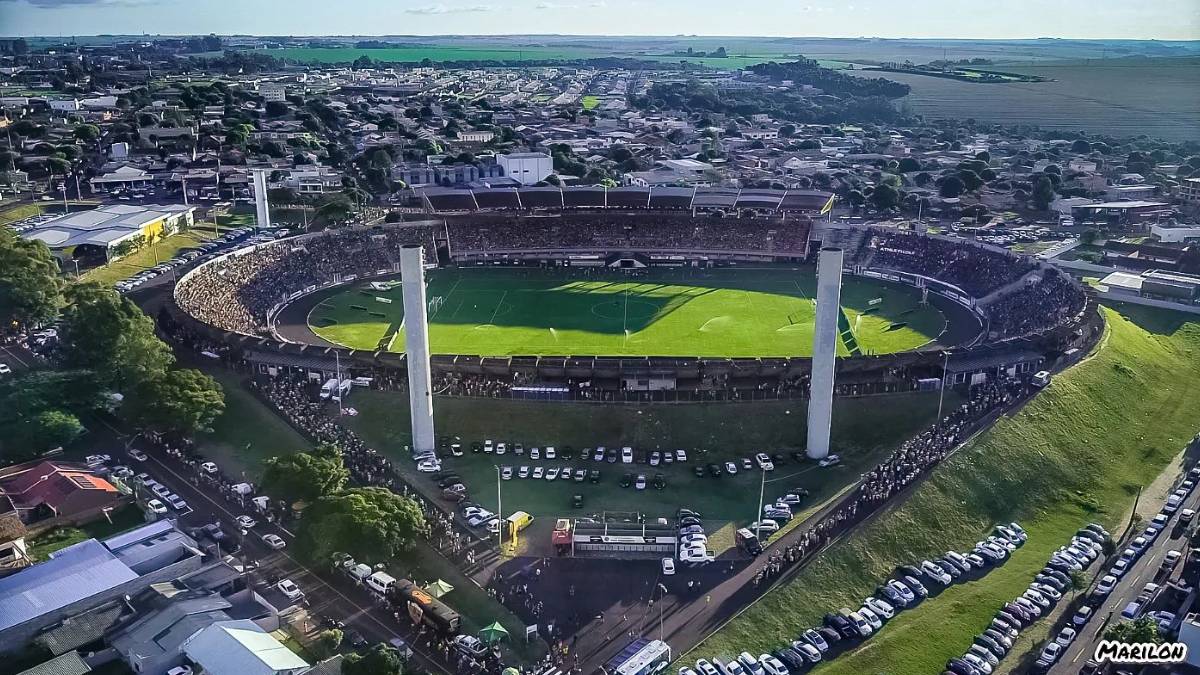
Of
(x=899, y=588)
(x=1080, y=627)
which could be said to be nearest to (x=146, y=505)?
(x=899, y=588)

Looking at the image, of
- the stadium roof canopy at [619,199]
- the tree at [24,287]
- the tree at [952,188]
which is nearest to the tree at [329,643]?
the tree at [24,287]

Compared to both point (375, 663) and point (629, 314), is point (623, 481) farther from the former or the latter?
point (629, 314)

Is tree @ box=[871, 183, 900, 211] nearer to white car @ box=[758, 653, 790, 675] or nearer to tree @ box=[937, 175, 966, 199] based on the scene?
tree @ box=[937, 175, 966, 199]

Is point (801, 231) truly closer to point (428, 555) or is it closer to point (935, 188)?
point (935, 188)

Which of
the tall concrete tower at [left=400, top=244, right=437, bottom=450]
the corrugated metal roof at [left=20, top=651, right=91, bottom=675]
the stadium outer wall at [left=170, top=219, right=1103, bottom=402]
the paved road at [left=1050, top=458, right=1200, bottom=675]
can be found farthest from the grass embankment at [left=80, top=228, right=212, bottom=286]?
the paved road at [left=1050, top=458, right=1200, bottom=675]

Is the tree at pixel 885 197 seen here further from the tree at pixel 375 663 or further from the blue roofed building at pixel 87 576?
the tree at pixel 375 663

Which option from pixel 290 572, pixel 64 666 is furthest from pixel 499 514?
pixel 64 666
